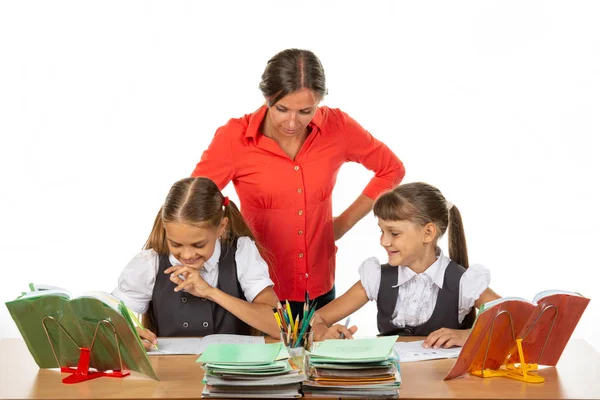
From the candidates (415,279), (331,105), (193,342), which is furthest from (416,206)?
(331,105)

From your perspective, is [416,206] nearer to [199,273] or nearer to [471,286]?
[471,286]

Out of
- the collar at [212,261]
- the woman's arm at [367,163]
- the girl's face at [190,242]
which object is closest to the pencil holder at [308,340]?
the girl's face at [190,242]

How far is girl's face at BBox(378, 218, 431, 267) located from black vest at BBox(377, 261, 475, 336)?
0.23 feet

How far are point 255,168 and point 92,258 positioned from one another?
226 centimetres

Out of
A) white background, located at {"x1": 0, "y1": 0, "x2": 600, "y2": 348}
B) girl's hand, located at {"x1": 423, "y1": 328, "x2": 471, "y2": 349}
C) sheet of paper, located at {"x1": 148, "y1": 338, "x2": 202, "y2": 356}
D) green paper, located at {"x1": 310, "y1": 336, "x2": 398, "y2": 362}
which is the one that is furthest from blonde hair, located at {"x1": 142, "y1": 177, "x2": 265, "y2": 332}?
white background, located at {"x1": 0, "y1": 0, "x2": 600, "y2": 348}

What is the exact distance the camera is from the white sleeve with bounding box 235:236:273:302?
2598mm

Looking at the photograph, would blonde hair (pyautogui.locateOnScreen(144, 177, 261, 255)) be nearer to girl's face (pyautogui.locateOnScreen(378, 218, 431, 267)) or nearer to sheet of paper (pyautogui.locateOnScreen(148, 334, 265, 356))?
sheet of paper (pyautogui.locateOnScreen(148, 334, 265, 356))

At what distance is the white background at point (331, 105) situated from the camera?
4.52 metres

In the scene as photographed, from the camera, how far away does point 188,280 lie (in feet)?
7.93

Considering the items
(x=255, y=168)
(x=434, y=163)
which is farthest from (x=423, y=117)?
(x=255, y=168)

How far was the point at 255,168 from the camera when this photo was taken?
9.23 feet

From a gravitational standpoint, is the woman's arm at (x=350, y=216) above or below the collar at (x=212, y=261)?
above

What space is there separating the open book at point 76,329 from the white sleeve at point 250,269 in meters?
Result: 0.60

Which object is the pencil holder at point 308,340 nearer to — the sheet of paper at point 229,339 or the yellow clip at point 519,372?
the sheet of paper at point 229,339
